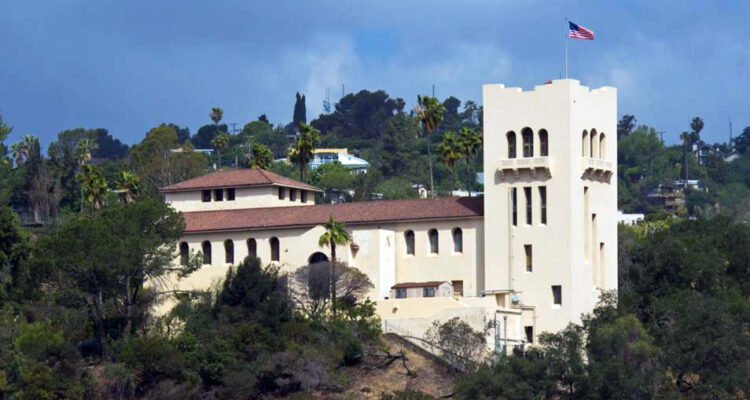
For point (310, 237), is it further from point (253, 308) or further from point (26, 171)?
point (26, 171)

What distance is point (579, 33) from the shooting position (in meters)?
83.4

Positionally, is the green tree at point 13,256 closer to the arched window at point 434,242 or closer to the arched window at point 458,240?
the arched window at point 434,242

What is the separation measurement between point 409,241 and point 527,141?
7745mm

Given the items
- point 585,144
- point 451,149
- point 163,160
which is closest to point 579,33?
point 585,144

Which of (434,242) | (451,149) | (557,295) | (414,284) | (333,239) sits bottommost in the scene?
(557,295)

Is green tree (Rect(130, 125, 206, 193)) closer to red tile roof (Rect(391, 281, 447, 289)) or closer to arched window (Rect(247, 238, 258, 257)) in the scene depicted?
arched window (Rect(247, 238, 258, 257))

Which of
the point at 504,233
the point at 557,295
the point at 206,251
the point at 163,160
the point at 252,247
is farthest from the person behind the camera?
the point at 163,160

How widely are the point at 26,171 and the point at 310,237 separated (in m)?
51.8

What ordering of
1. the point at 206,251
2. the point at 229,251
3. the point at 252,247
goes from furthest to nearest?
the point at 206,251 < the point at 229,251 < the point at 252,247

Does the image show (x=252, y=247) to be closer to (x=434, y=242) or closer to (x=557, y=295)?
(x=434, y=242)

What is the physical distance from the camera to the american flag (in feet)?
274

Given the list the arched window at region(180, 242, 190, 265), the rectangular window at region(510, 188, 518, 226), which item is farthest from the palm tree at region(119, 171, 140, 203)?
the rectangular window at region(510, 188, 518, 226)

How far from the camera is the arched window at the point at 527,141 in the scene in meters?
83.9

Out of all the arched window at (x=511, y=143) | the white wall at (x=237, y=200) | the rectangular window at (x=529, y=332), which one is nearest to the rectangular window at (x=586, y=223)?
the arched window at (x=511, y=143)
